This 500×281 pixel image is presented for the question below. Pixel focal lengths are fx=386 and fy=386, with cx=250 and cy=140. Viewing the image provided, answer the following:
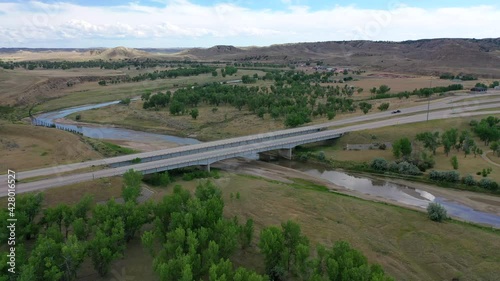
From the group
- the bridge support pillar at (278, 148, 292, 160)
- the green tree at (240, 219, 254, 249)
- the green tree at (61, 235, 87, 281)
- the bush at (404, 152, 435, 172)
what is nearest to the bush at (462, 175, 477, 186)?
the bush at (404, 152, 435, 172)

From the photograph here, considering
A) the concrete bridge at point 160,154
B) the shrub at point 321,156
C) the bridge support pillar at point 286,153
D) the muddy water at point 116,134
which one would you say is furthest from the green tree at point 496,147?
the muddy water at point 116,134

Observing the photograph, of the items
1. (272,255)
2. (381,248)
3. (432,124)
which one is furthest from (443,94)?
(272,255)

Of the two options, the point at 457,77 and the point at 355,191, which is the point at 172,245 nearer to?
the point at 355,191

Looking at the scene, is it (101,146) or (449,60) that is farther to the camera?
(449,60)

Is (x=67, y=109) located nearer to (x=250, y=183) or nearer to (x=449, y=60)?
(x=250, y=183)

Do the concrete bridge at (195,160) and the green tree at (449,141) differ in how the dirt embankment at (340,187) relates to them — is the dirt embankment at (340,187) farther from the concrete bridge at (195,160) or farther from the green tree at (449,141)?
the green tree at (449,141)

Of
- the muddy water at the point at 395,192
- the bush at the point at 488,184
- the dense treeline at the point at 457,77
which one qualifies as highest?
the dense treeline at the point at 457,77

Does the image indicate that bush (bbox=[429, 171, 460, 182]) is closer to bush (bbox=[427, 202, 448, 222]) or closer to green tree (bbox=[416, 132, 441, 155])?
green tree (bbox=[416, 132, 441, 155])
